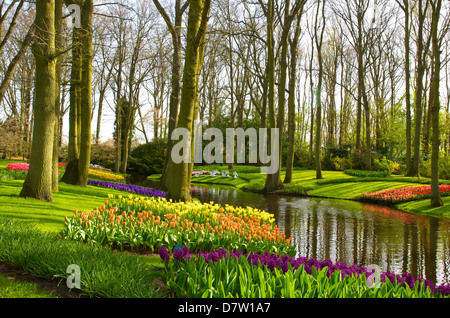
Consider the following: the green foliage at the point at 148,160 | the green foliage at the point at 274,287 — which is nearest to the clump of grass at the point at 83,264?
the green foliage at the point at 274,287

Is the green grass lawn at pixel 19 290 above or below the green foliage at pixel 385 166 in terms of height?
below

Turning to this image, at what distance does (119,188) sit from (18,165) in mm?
9281

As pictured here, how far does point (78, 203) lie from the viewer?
30.9 ft

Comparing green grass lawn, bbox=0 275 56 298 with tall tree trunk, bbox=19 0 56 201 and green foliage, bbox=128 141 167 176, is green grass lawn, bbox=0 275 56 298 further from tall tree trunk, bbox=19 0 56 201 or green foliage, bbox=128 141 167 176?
green foliage, bbox=128 141 167 176

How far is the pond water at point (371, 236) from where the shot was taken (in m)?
6.88

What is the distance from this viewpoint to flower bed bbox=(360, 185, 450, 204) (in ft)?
51.4

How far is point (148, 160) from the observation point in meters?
34.7

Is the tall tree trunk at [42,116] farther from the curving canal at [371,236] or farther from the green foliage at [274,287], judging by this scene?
the green foliage at [274,287]

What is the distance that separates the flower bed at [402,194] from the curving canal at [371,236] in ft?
4.14

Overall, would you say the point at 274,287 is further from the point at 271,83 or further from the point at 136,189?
the point at 271,83

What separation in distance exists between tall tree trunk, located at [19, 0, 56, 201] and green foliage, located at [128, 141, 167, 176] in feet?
85.3
